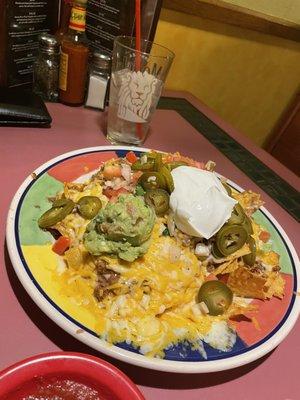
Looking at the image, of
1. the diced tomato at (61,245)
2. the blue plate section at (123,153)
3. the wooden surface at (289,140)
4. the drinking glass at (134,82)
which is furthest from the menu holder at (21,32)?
the wooden surface at (289,140)

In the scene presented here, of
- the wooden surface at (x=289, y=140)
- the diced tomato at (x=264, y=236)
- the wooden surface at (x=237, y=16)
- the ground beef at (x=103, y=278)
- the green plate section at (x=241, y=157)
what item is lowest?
the wooden surface at (x=289, y=140)

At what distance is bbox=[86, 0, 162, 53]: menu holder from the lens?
5.28 ft

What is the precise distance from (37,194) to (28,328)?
1.27 feet

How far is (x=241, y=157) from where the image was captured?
192 centimetres

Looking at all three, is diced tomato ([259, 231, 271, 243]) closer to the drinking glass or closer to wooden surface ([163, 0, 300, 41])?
the drinking glass

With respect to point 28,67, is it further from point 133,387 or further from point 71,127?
point 133,387

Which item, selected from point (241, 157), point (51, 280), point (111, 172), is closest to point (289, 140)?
point (241, 157)

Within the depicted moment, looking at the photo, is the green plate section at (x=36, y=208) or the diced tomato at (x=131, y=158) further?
the diced tomato at (x=131, y=158)

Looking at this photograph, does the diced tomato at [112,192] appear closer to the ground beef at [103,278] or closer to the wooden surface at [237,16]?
the ground beef at [103,278]

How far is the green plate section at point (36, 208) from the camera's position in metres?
0.92

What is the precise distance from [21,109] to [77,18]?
44 cm

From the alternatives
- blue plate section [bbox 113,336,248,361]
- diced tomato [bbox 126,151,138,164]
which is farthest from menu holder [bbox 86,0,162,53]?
blue plate section [bbox 113,336,248,361]

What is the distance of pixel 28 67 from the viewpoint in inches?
68.1

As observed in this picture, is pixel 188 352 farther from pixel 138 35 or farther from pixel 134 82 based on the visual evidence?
pixel 138 35
